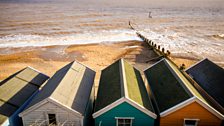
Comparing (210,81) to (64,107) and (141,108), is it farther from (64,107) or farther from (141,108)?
(64,107)

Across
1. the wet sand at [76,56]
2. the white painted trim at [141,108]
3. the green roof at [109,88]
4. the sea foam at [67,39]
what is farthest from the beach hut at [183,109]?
the sea foam at [67,39]

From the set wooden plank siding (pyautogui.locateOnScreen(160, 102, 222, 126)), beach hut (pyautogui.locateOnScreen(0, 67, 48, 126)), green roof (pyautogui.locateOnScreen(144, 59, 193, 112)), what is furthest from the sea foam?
wooden plank siding (pyautogui.locateOnScreen(160, 102, 222, 126))

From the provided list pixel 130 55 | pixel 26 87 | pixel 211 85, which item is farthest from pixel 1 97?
pixel 130 55

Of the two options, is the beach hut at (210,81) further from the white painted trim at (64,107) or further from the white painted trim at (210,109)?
the white painted trim at (64,107)

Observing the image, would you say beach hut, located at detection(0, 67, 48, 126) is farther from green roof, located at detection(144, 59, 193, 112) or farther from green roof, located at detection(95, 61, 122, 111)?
green roof, located at detection(144, 59, 193, 112)

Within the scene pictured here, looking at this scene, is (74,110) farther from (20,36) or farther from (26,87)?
(20,36)

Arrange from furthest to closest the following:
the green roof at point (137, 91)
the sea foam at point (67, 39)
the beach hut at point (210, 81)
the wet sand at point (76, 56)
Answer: the sea foam at point (67, 39) < the wet sand at point (76, 56) < the beach hut at point (210, 81) < the green roof at point (137, 91)
